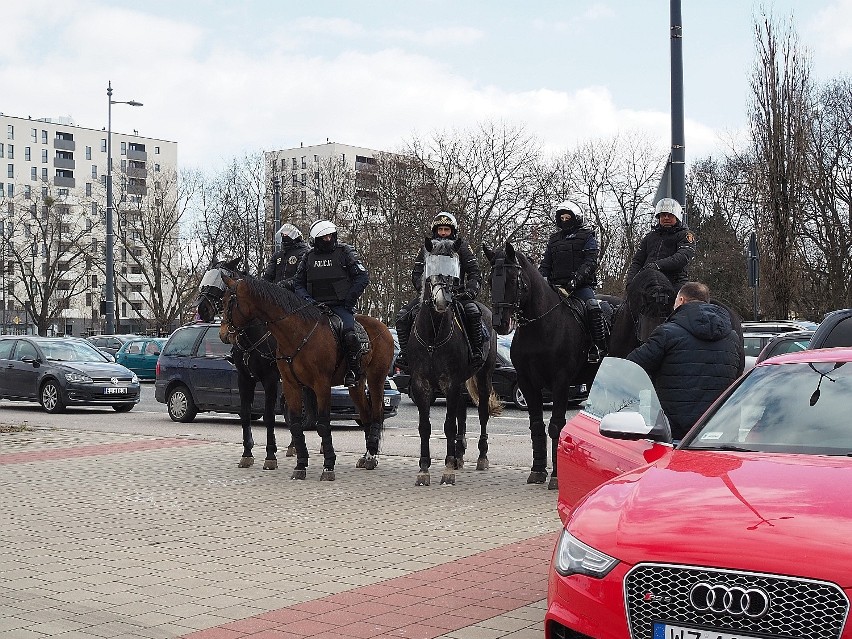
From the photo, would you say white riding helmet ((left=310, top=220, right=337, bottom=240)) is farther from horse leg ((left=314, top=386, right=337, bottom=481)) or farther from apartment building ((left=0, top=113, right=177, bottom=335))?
apartment building ((left=0, top=113, right=177, bottom=335))

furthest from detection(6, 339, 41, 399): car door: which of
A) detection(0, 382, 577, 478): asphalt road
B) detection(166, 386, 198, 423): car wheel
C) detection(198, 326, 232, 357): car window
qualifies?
detection(198, 326, 232, 357): car window

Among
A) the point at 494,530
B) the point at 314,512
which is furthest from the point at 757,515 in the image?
the point at 314,512

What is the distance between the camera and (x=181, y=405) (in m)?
23.1

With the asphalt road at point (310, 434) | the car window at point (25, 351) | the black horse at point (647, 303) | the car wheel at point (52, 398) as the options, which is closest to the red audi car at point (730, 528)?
the black horse at point (647, 303)

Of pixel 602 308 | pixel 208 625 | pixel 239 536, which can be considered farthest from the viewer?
pixel 602 308

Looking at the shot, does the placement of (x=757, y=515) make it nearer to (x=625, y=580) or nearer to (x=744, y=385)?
(x=625, y=580)

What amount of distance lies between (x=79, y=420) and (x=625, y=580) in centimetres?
2148

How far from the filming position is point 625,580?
428 centimetres

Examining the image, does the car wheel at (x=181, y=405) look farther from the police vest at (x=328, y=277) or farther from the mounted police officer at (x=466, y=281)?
the mounted police officer at (x=466, y=281)

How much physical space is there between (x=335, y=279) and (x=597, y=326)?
301cm

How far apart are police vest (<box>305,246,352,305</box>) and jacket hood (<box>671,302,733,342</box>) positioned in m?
5.75

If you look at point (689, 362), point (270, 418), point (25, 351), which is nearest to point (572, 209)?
point (270, 418)

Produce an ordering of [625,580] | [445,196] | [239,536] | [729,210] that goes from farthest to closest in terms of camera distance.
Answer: [729,210]
[445,196]
[239,536]
[625,580]

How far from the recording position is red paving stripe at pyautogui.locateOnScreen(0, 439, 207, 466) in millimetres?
15367
